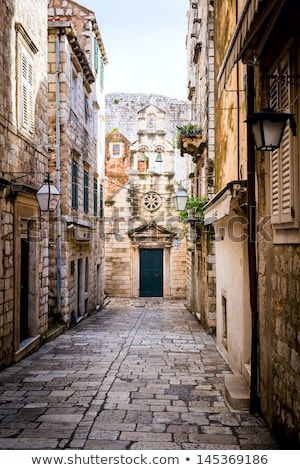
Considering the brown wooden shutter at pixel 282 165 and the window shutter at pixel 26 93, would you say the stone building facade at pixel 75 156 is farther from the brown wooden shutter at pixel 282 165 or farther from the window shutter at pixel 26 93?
the brown wooden shutter at pixel 282 165

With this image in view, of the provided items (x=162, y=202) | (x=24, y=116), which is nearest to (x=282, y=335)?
(x=24, y=116)

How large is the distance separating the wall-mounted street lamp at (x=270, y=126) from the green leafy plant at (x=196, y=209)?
361 inches

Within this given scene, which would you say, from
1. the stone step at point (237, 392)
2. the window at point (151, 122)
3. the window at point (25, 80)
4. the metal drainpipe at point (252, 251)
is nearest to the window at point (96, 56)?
the window at point (151, 122)

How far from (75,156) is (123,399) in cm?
1000

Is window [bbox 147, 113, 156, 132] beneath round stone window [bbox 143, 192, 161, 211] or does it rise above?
above

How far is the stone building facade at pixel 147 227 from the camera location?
24828 mm

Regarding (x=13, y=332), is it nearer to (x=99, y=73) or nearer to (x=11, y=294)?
(x=11, y=294)

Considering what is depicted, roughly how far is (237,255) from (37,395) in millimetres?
3925

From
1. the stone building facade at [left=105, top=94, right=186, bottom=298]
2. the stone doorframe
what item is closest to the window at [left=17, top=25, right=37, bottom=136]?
the stone doorframe

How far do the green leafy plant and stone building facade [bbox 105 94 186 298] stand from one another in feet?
32.5

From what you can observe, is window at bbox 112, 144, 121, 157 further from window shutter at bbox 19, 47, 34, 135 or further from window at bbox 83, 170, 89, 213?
window shutter at bbox 19, 47, 34, 135

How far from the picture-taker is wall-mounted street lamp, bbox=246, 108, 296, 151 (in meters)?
4.30

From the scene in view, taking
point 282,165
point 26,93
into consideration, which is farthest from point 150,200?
point 282,165

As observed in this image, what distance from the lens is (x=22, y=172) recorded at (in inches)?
352
